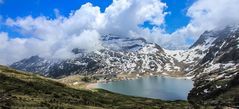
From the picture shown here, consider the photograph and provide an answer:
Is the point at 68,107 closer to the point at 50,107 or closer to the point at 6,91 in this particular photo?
the point at 50,107

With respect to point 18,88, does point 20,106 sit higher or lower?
lower

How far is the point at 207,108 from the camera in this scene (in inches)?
7785

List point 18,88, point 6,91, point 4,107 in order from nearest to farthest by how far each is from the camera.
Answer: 1. point 4,107
2. point 6,91
3. point 18,88

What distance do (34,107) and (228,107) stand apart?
108962 mm

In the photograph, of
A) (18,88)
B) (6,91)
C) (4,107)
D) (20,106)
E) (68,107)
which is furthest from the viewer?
(18,88)

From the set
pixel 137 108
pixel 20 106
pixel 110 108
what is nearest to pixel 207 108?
pixel 137 108

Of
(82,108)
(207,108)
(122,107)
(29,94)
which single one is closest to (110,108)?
(122,107)

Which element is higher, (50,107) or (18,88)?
(18,88)

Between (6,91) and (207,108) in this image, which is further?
(207,108)

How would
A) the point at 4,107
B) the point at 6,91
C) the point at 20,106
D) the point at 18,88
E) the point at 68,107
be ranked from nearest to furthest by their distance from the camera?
1. the point at 4,107
2. the point at 20,106
3. the point at 68,107
4. the point at 6,91
5. the point at 18,88

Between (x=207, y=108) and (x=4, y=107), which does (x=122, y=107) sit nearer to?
(x=207, y=108)

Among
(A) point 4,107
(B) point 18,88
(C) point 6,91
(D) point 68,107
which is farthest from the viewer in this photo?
(B) point 18,88

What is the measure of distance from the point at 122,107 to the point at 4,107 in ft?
273

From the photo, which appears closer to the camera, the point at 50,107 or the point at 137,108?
the point at 50,107
